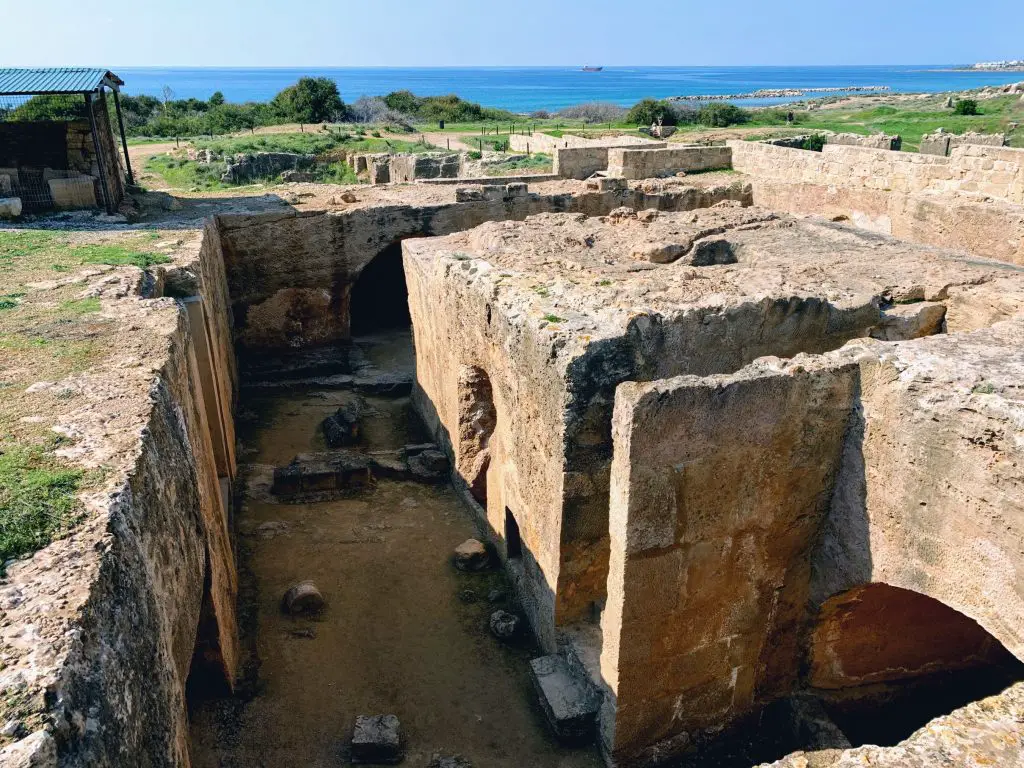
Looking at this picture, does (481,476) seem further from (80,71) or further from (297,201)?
(80,71)

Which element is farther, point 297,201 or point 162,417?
point 297,201

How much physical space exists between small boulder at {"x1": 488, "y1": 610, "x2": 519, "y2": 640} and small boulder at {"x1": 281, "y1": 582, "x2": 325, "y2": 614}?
1.68 meters

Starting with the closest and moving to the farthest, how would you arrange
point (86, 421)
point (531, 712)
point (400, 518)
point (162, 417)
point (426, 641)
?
point (86, 421) → point (162, 417) → point (531, 712) → point (426, 641) → point (400, 518)

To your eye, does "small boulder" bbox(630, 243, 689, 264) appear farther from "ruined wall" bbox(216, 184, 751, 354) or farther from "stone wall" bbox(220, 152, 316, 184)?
"stone wall" bbox(220, 152, 316, 184)

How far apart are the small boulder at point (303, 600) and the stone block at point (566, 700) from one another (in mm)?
2309

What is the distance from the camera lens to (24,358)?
5578 mm

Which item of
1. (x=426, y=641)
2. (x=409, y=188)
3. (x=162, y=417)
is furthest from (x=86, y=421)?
(x=409, y=188)

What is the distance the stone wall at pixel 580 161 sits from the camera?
18.4 m

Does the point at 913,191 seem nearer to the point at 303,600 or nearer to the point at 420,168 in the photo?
the point at 420,168

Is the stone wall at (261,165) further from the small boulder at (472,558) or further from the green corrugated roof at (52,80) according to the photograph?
the small boulder at (472,558)

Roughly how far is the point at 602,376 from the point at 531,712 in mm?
2892

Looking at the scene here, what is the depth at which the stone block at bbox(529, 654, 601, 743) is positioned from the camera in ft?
19.1

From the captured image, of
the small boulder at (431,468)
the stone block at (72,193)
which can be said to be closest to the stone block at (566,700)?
the small boulder at (431,468)

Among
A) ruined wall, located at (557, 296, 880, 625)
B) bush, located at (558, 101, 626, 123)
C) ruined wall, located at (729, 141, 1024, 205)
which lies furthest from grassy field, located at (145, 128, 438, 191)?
bush, located at (558, 101, 626, 123)
